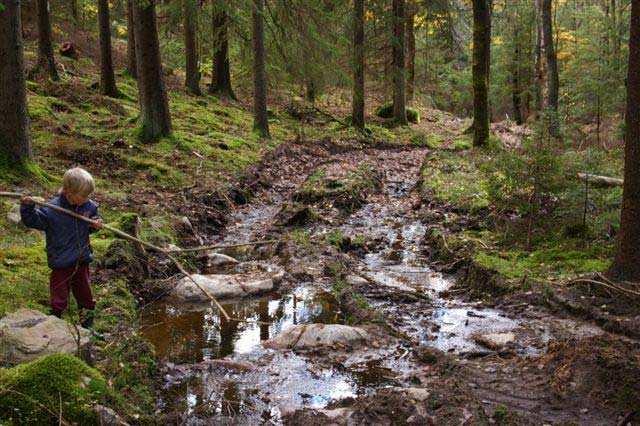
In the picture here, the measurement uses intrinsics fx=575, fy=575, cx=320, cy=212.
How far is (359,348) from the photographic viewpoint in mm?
5660

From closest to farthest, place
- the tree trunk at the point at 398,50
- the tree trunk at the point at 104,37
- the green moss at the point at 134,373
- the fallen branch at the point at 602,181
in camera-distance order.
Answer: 1. the green moss at the point at 134,373
2. the fallen branch at the point at 602,181
3. the tree trunk at the point at 104,37
4. the tree trunk at the point at 398,50

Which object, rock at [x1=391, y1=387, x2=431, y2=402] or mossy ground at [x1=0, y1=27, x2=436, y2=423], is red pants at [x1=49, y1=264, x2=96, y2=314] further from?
rock at [x1=391, y1=387, x2=431, y2=402]

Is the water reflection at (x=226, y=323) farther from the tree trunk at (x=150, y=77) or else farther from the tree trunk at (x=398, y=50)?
the tree trunk at (x=398, y=50)

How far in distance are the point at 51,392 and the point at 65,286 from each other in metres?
1.71

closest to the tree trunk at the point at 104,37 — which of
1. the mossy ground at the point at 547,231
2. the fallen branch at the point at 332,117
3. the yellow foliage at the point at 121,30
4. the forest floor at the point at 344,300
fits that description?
the forest floor at the point at 344,300

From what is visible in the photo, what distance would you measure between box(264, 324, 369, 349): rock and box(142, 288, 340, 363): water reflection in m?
0.29

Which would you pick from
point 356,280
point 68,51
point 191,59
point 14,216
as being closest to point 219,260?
point 356,280

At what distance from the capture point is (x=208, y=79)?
3002cm

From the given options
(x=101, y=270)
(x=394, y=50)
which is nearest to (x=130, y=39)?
(x=394, y=50)

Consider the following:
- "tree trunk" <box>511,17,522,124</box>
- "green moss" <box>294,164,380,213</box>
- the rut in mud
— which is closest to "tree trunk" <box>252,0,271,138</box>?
"green moss" <box>294,164,380,213</box>

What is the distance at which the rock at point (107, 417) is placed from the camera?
11.6ft

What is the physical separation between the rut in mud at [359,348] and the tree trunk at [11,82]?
3783 millimetres

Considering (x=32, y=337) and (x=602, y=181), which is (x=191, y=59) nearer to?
(x=602, y=181)

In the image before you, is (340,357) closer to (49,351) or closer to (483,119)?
(49,351)
